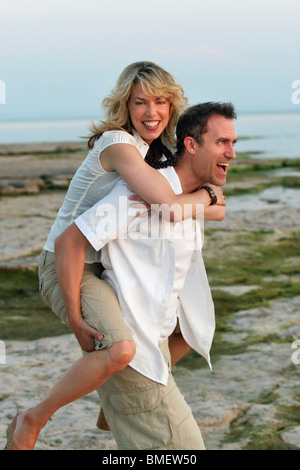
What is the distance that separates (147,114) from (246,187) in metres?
12.9

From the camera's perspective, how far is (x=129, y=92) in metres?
3.66

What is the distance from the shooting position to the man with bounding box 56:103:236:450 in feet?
10.9

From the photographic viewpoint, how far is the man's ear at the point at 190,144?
11.9 ft

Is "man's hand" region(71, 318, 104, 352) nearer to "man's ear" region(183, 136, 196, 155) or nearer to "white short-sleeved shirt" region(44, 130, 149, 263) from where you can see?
"white short-sleeved shirt" region(44, 130, 149, 263)

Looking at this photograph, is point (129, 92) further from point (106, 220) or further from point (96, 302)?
point (96, 302)

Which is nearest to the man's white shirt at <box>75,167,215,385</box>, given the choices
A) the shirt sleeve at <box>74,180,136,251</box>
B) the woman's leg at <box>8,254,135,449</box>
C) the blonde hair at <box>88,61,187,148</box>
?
the shirt sleeve at <box>74,180,136,251</box>

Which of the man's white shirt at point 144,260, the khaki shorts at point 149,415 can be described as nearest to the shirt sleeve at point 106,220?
the man's white shirt at point 144,260

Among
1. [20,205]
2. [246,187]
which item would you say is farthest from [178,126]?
[246,187]

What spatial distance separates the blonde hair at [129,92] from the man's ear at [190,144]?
237 mm

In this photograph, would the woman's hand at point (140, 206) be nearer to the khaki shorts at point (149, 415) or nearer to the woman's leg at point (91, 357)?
the woman's leg at point (91, 357)

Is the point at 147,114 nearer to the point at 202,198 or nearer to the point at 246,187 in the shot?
the point at 202,198

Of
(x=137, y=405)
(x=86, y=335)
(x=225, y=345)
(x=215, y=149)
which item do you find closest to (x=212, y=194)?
(x=215, y=149)

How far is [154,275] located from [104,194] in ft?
1.55

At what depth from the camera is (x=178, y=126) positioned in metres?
3.79
